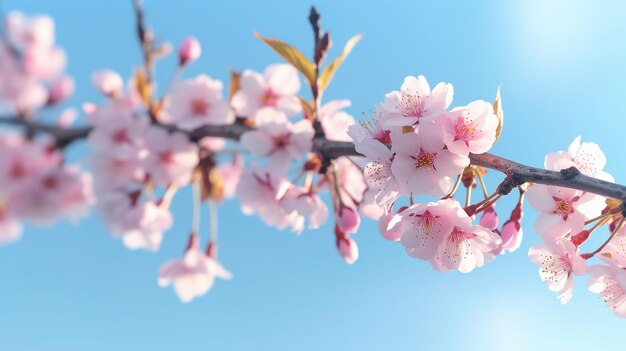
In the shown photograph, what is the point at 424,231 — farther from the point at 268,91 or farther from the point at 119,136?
the point at 119,136

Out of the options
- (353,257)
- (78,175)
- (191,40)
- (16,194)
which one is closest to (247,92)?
(191,40)

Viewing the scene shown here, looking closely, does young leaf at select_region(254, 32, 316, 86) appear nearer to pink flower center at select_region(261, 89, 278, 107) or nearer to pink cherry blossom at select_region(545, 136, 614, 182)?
pink flower center at select_region(261, 89, 278, 107)

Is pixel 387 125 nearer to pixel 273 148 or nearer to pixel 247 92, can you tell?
pixel 273 148

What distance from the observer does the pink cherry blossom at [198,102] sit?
4.91 ft

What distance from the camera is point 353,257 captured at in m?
1.29

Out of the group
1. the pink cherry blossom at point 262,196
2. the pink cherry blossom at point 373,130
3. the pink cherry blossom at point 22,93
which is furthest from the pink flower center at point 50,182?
the pink cherry blossom at point 373,130

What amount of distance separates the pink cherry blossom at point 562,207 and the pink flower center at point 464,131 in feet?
0.51

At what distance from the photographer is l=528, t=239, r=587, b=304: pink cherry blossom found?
0.83 meters

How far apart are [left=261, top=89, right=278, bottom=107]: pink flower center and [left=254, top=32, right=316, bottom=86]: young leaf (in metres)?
0.27

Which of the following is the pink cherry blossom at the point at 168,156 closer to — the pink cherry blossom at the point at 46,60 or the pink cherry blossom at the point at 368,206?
the pink cherry blossom at the point at 368,206

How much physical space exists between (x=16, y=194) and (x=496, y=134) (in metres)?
1.72

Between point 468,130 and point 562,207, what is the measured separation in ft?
0.74

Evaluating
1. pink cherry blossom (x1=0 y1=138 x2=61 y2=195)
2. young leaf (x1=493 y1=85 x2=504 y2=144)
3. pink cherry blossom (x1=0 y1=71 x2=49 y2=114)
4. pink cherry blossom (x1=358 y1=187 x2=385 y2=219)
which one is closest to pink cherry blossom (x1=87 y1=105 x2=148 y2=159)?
pink cherry blossom (x1=0 y1=138 x2=61 y2=195)

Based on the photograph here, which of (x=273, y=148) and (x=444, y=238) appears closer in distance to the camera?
(x=444, y=238)
